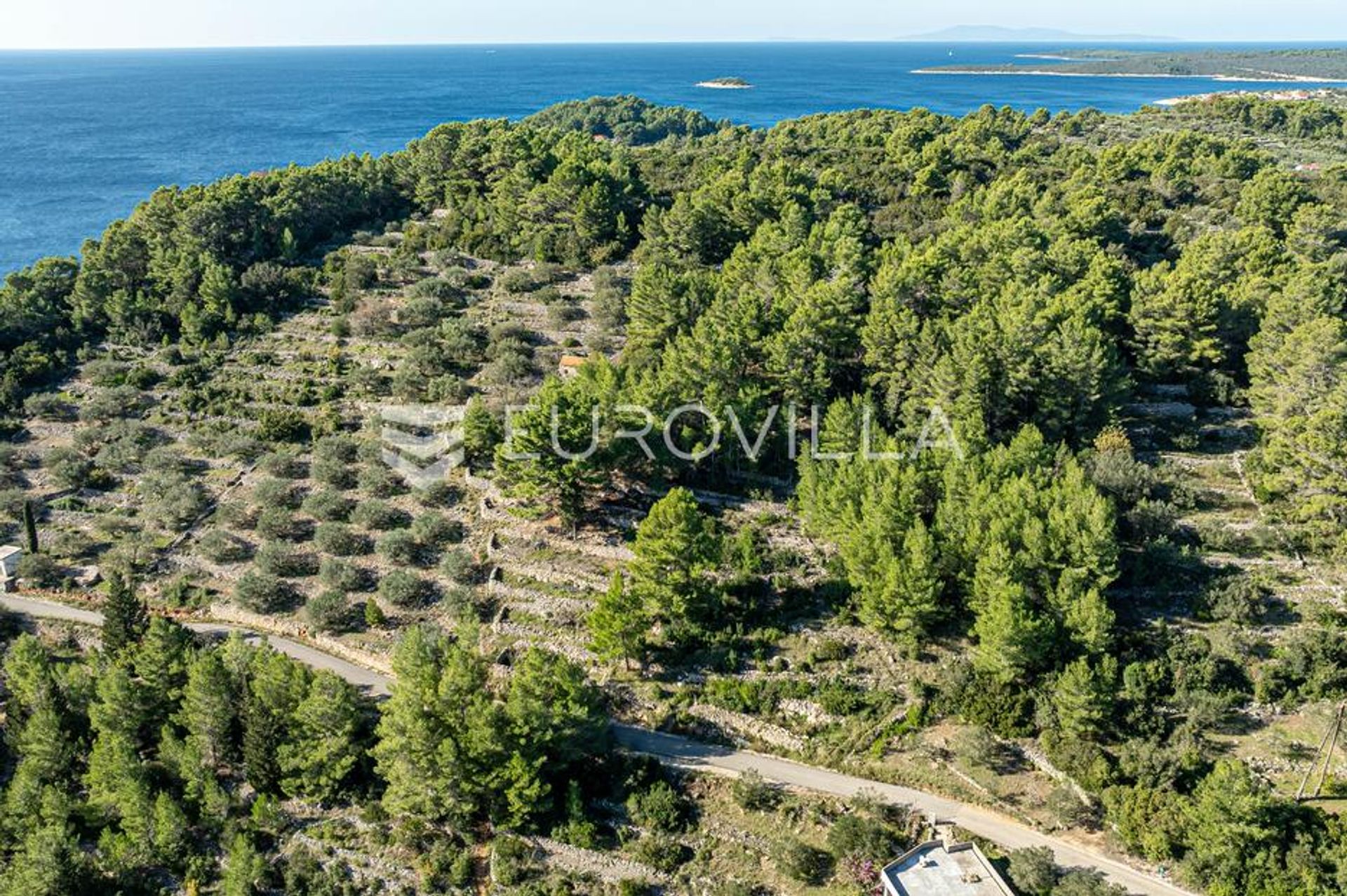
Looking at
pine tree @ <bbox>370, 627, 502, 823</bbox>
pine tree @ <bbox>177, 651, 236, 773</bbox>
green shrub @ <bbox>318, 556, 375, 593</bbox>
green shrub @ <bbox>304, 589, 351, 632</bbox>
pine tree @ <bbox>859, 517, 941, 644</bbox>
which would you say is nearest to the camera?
pine tree @ <bbox>370, 627, 502, 823</bbox>

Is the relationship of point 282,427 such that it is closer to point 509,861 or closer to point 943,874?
point 509,861

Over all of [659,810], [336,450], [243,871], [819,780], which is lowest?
[243,871]

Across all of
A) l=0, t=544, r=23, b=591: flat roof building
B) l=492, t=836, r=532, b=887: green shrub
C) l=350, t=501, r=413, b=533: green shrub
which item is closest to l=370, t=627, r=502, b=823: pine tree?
l=492, t=836, r=532, b=887: green shrub

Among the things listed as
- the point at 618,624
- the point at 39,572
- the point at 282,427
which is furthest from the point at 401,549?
the point at 39,572

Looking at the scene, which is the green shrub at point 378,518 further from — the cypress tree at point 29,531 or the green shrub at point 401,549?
the cypress tree at point 29,531

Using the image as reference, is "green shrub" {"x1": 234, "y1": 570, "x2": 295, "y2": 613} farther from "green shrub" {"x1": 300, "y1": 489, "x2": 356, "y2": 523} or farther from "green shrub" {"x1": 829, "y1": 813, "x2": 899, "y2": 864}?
"green shrub" {"x1": 829, "y1": 813, "x2": 899, "y2": 864}

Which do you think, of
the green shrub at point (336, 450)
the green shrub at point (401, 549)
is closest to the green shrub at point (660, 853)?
the green shrub at point (401, 549)

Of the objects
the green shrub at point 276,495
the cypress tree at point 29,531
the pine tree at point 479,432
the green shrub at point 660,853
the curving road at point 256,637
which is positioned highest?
the pine tree at point 479,432
